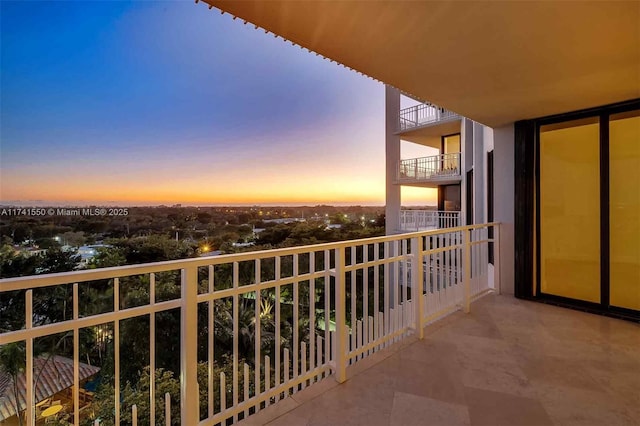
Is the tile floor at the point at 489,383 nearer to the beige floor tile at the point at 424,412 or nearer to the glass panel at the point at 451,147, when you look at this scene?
the beige floor tile at the point at 424,412

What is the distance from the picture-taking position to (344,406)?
195 cm

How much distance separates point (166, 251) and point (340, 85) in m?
8.89

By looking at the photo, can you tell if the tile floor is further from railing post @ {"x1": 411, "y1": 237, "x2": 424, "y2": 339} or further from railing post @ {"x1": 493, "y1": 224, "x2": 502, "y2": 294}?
railing post @ {"x1": 493, "y1": 224, "x2": 502, "y2": 294}

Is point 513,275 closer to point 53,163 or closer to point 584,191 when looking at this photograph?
point 584,191

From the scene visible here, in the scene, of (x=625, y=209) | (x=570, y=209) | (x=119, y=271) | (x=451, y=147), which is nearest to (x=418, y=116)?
(x=451, y=147)

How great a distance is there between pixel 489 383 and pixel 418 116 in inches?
390

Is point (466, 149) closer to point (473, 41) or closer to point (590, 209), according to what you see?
point (590, 209)

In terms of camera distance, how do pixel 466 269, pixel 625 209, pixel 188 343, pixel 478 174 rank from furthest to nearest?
pixel 478 174, pixel 466 269, pixel 625 209, pixel 188 343

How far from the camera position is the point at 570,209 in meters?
3.97

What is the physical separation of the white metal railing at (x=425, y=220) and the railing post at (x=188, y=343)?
9.15 meters

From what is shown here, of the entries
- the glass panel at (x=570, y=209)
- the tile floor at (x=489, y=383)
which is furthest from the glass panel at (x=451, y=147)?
the tile floor at (x=489, y=383)

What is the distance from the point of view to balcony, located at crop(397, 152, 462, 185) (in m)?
9.94

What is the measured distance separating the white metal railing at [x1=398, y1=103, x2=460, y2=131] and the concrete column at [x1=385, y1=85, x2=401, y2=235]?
214mm

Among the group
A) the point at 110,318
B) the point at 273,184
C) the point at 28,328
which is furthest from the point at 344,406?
the point at 273,184
